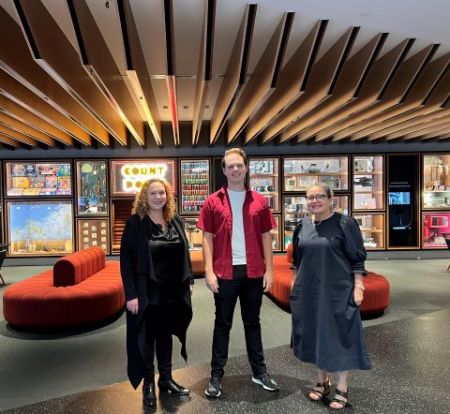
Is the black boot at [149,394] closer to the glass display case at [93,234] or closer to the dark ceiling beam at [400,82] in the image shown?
the dark ceiling beam at [400,82]

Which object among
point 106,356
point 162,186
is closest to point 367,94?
point 162,186

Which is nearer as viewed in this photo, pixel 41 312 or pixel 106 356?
pixel 106 356

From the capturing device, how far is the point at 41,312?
4.36 metres

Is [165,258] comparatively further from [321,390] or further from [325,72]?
[325,72]

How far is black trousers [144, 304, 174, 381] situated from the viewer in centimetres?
243

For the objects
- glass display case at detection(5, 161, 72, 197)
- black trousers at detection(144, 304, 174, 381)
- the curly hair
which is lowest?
black trousers at detection(144, 304, 174, 381)

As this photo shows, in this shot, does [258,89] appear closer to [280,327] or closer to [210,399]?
[280,327]

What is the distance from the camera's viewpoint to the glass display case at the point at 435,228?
9645 millimetres

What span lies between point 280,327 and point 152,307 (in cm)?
249

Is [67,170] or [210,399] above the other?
[67,170]

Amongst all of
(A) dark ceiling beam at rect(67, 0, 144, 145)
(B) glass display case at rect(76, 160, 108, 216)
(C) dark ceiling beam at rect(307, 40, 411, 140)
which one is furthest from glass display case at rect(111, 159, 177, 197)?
(C) dark ceiling beam at rect(307, 40, 411, 140)

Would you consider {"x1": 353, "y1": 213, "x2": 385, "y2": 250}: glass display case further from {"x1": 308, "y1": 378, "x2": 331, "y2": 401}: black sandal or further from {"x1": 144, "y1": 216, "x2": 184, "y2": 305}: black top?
{"x1": 144, "y1": 216, "x2": 184, "y2": 305}: black top

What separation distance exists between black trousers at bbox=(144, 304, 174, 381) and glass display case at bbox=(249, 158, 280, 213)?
7257 millimetres

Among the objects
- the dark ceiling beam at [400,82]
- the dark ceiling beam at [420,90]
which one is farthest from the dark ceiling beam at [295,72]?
the dark ceiling beam at [420,90]
